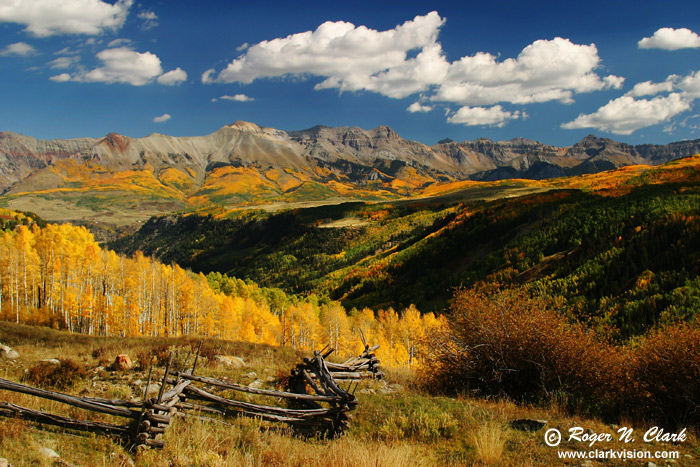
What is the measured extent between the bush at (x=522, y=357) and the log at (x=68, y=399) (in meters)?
12.5

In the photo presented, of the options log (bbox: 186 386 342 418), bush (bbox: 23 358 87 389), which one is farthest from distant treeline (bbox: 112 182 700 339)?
bush (bbox: 23 358 87 389)

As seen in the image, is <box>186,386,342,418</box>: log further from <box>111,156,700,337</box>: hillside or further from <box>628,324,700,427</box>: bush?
<box>111,156,700,337</box>: hillside

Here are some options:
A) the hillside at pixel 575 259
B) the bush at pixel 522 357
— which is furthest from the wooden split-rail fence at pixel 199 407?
the hillside at pixel 575 259

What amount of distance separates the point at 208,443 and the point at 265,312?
73.8 metres

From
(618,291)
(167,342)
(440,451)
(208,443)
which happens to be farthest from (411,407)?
(618,291)

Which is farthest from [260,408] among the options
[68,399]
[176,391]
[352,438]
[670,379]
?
[670,379]

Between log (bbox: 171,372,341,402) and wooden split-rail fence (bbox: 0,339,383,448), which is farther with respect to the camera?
log (bbox: 171,372,341,402)

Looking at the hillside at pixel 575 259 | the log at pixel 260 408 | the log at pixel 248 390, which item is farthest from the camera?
the hillside at pixel 575 259

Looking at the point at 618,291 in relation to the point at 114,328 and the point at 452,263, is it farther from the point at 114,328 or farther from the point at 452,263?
the point at 452,263

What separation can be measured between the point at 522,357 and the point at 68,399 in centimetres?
1546

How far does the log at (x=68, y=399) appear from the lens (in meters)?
8.88

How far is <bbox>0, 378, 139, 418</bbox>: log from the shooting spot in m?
8.88

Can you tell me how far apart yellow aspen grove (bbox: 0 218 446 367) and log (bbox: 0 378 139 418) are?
38.2 m

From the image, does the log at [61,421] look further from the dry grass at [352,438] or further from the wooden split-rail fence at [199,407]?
the dry grass at [352,438]
